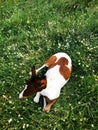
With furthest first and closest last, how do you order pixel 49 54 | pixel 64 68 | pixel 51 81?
pixel 49 54, pixel 64 68, pixel 51 81

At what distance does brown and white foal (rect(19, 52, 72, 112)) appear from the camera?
19.0ft

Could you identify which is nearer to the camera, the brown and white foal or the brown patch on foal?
the brown and white foal

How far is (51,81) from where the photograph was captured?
237 inches

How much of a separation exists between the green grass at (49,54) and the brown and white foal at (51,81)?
15 cm

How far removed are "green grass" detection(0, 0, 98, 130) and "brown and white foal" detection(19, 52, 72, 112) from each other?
15 cm

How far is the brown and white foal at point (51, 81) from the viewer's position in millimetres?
5789

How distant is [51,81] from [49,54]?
1.16 meters

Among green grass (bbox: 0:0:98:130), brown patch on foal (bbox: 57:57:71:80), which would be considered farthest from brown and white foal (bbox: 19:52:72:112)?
green grass (bbox: 0:0:98:130)

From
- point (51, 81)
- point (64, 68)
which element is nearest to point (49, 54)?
point (64, 68)

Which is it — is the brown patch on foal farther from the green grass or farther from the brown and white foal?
the green grass

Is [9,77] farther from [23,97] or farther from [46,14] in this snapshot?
[46,14]

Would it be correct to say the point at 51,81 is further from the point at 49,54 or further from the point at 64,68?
the point at 49,54

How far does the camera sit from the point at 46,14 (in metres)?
8.27

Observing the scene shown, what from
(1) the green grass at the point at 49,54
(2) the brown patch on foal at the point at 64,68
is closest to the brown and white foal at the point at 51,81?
(2) the brown patch on foal at the point at 64,68
